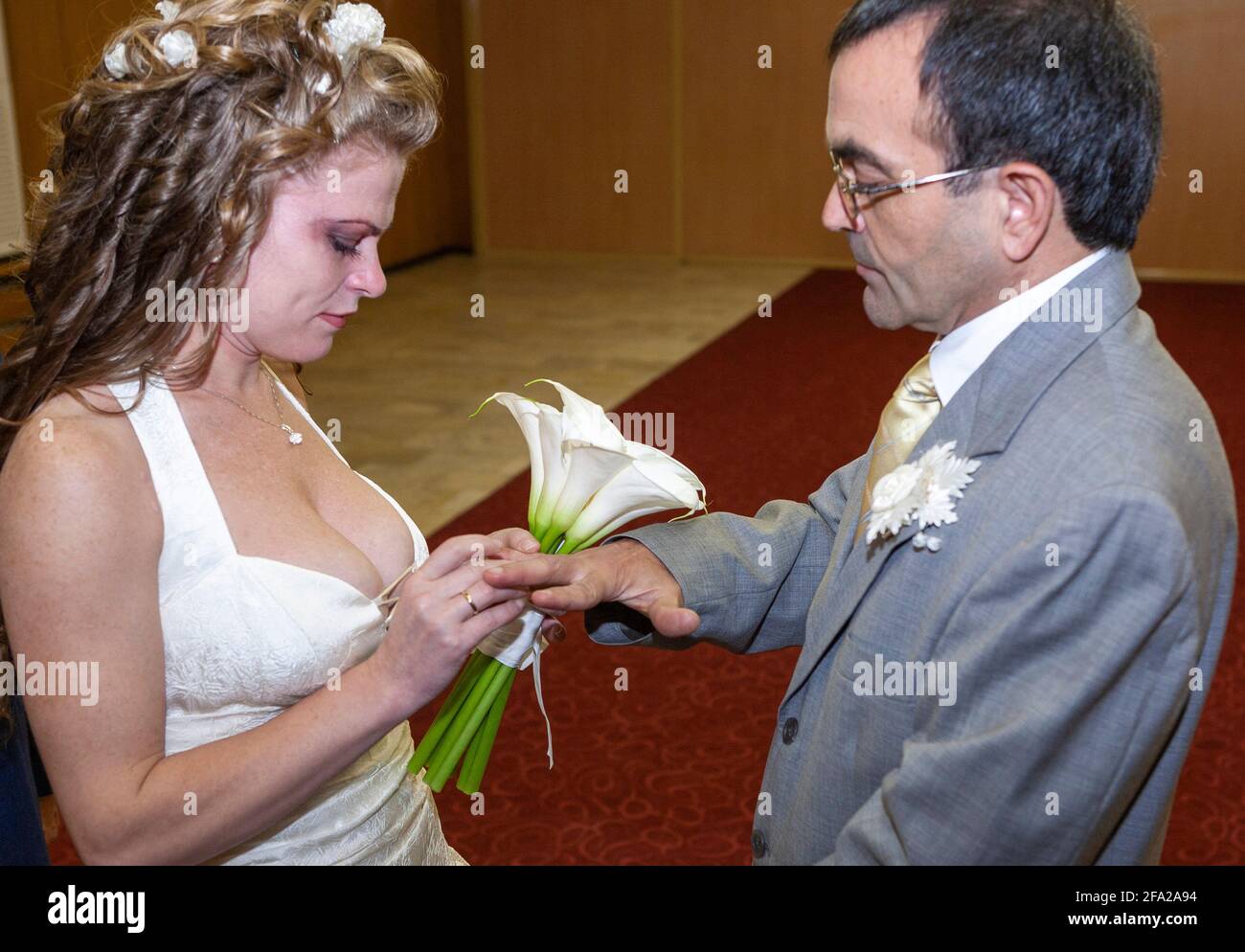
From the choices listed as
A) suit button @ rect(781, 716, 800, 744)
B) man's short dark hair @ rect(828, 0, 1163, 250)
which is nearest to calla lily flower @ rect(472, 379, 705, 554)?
suit button @ rect(781, 716, 800, 744)

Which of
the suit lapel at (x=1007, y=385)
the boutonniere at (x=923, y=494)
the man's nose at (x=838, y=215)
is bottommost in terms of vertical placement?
the boutonniere at (x=923, y=494)

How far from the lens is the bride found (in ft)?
5.33

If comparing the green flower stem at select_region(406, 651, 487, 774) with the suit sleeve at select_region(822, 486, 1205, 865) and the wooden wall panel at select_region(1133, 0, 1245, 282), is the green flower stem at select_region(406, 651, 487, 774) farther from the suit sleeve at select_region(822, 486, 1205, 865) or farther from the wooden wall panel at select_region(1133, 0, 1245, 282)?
A: the wooden wall panel at select_region(1133, 0, 1245, 282)

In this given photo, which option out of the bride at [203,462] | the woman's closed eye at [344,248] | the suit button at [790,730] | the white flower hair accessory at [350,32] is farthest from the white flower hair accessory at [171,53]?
the suit button at [790,730]

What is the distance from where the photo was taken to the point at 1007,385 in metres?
1.49

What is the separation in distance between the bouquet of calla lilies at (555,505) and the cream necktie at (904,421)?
0.80 feet

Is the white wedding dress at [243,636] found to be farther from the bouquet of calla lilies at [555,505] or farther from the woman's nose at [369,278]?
the woman's nose at [369,278]

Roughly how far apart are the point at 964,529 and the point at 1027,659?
0.20m

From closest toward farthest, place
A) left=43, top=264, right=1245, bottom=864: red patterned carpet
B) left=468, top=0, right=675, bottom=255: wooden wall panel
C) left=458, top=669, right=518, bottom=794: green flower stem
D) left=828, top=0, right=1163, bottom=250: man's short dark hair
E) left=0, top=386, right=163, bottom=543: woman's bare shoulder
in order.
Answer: left=828, top=0, right=1163, bottom=250: man's short dark hair, left=0, top=386, right=163, bottom=543: woman's bare shoulder, left=458, top=669, right=518, bottom=794: green flower stem, left=43, top=264, right=1245, bottom=864: red patterned carpet, left=468, top=0, right=675, bottom=255: wooden wall panel

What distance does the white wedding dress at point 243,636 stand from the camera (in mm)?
1753

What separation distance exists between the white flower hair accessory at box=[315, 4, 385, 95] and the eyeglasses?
690mm
